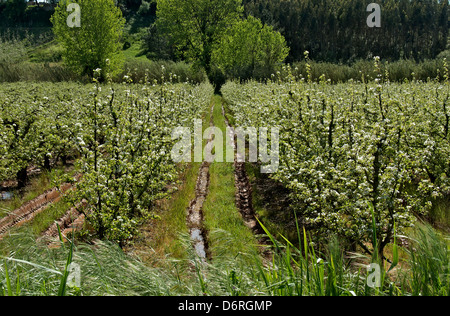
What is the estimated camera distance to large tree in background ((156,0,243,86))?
44.5m

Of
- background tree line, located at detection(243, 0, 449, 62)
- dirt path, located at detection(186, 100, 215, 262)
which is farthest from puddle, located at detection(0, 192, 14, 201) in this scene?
background tree line, located at detection(243, 0, 449, 62)

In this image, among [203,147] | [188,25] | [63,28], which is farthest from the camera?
[188,25]

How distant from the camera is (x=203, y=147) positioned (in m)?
16.7

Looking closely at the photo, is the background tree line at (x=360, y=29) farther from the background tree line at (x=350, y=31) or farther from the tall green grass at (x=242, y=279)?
the tall green grass at (x=242, y=279)

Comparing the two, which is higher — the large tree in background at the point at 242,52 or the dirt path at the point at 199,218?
the large tree in background at the point at 242,52

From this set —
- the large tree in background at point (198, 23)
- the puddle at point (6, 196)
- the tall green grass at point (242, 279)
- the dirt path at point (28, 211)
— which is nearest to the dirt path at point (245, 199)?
the tall green grass at point (242, 279)

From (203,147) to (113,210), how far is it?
1080 centimetres

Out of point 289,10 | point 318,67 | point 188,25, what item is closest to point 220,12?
point 188,25

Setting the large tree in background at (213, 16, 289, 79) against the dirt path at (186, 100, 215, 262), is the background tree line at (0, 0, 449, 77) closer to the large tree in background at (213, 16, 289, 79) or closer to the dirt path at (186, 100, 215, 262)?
the large tree in background at (213, 16, 289, 79)

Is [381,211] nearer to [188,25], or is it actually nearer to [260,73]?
[260,73]

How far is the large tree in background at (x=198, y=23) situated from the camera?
44.5 m

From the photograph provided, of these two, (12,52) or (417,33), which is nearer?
(12,52)

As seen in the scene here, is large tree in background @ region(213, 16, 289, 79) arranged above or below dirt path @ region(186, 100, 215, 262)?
above

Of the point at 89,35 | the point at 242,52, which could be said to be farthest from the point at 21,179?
the point at 242,52
